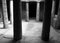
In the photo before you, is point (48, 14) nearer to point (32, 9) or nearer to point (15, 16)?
point (15, 16)

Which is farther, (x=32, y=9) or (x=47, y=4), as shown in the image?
(x=32, y=9)

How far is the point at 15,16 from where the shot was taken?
8.71 m

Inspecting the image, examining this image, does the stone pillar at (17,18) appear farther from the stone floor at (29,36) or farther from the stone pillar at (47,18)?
the stone pillar at (47,18)

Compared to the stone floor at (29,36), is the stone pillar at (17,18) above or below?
above

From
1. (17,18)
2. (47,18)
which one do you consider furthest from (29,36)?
(47,18)

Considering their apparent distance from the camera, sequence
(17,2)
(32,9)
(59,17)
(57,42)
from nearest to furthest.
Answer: (17,2), (57,42), (59,17), (32,9)

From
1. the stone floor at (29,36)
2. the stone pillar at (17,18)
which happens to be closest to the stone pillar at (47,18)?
the stone floor at (29,36)

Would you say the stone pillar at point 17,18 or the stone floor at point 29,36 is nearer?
the stone pillar at point 17,18

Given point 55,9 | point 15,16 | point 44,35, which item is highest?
point 55,9

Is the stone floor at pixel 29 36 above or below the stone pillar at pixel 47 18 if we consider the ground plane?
below

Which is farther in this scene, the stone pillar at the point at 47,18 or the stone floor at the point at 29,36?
the stone floor at the point at 29,36

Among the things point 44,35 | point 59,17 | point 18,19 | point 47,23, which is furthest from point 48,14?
point 59,17

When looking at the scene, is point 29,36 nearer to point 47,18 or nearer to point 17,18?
point 17,18

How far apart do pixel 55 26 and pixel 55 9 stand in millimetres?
3954
